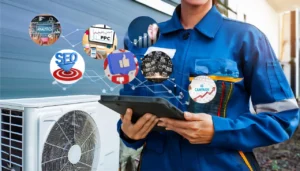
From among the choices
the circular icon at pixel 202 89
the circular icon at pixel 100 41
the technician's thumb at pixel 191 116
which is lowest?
the technician's thumb at pixel 191 116

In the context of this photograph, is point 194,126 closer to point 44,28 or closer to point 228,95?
point 228,95

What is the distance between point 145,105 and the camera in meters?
0.67

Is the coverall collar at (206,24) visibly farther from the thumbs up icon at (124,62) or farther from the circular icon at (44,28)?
the circular icon at (44,28)

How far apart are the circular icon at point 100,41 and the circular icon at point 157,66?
0.15 metres

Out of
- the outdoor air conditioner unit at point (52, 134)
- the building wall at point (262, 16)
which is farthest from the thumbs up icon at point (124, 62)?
the building wall at point (262, 16)

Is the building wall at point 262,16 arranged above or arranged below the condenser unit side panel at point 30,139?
above

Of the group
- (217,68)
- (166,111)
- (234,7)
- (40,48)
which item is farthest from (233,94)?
(234,7)

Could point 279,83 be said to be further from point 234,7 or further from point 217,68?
point 234,7

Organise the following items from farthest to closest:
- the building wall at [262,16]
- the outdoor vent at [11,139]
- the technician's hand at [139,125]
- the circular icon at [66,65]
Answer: the building wall at [262,16], the outdoor vent at [11,139], the circular icon at [66,65], the technician's hand at [139,125]

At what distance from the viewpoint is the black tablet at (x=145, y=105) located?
0.63 meters

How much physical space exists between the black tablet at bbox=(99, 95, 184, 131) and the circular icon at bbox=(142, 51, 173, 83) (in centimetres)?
15

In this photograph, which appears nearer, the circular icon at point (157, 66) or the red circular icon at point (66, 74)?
the circular icon at point (157, 66)

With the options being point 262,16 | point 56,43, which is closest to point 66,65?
point 56,43

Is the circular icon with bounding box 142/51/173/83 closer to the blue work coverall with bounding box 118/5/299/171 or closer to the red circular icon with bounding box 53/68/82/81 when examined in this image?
the blue work coverall with bounding box 118/5/299/171
